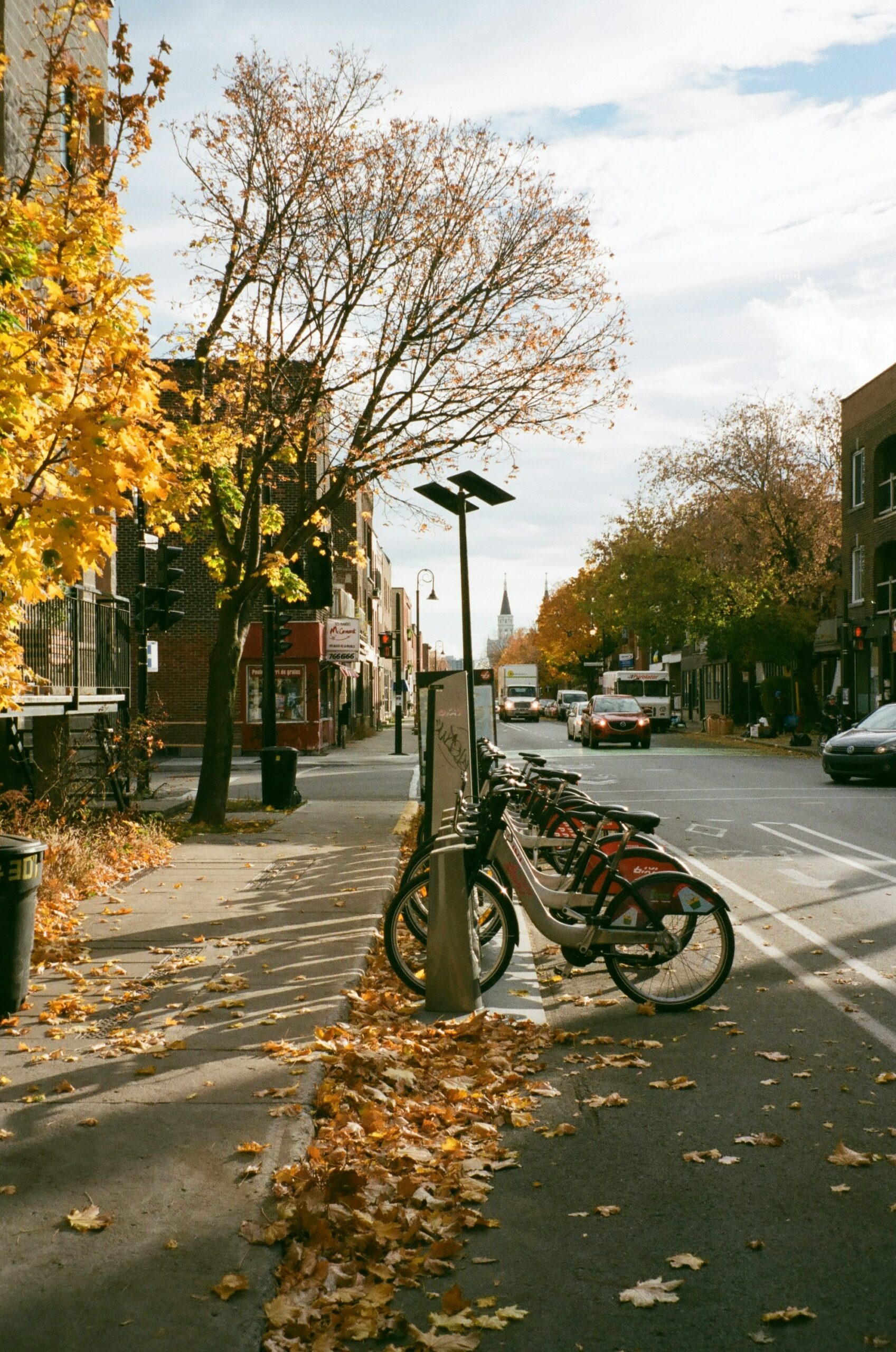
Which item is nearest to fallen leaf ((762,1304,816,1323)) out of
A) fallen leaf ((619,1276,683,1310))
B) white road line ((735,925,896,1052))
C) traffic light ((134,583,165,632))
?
fallen leaf ((619,1276,683,1310))

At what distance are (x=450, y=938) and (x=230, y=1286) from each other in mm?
3445

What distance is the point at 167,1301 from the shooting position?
3518 mm

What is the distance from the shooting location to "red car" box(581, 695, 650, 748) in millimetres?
39656

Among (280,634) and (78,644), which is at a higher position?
(280,634)

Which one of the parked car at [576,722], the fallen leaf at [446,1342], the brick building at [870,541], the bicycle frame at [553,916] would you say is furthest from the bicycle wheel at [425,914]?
the parked car at [576,722]

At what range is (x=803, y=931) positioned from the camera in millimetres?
9305

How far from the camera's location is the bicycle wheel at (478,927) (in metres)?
7.27

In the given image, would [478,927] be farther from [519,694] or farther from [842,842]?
[519,694]

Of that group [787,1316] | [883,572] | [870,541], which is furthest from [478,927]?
[870,541]

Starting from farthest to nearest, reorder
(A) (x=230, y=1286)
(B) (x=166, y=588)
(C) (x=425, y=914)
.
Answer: (B) (x=166, y=588) < (C) (x=425, y=914) < (A) (x=230, y=1286)

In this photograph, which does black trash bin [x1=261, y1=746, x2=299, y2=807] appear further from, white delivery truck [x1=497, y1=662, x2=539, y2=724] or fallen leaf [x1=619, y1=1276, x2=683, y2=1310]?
white delivery truck [x1=497, y1=662, x2=539, y2=724]

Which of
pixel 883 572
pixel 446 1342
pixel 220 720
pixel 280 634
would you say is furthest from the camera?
pixel 883 572

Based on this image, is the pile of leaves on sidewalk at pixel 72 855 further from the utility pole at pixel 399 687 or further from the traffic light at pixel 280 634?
the utility pole at pixel 399 687

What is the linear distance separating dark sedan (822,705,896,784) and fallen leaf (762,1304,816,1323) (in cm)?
2021
